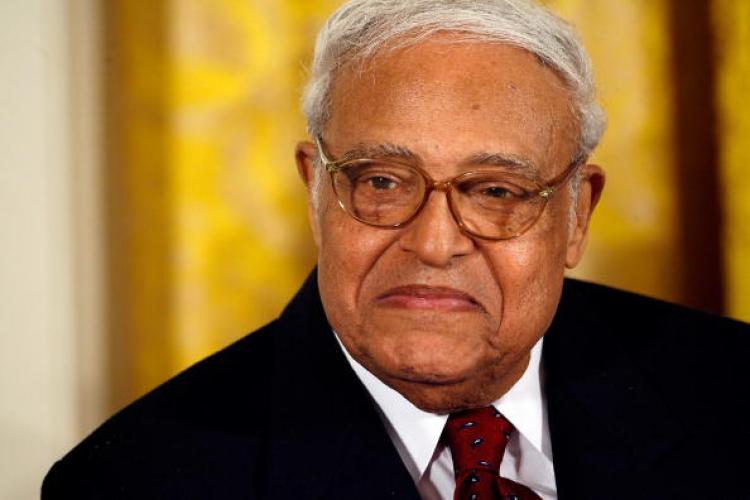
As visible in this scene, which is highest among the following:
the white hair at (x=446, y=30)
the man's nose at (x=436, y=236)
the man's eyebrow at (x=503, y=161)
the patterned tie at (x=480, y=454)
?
the white hair at (x=446, y=30)

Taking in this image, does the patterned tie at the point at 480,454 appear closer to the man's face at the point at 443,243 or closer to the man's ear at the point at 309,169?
Result: the man's face at the point at 443,243

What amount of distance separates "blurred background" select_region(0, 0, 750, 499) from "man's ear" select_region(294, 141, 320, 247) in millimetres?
375

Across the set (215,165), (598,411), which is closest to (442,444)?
(598,411)

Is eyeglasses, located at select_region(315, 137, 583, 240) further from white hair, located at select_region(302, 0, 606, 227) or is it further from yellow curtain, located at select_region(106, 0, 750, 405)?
yellow curtain, located at select_region(106, 0, 750, 405)

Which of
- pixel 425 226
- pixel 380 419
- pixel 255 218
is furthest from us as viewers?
pixel 255 218

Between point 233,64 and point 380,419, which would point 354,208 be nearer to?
point 380,419

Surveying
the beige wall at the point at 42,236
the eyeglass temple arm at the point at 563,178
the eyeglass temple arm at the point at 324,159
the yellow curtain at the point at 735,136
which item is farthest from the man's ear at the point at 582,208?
the beige wall at the point at 42,236

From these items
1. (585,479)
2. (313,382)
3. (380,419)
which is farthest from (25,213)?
(585,479)

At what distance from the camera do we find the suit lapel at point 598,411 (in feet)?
5.11

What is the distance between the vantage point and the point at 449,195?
1.40 metres

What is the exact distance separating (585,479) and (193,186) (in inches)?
38.1

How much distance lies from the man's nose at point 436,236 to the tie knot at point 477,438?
1.01 ft

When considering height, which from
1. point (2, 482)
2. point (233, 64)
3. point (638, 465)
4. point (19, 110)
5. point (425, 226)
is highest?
point (233, 64)

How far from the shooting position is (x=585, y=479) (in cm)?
155
